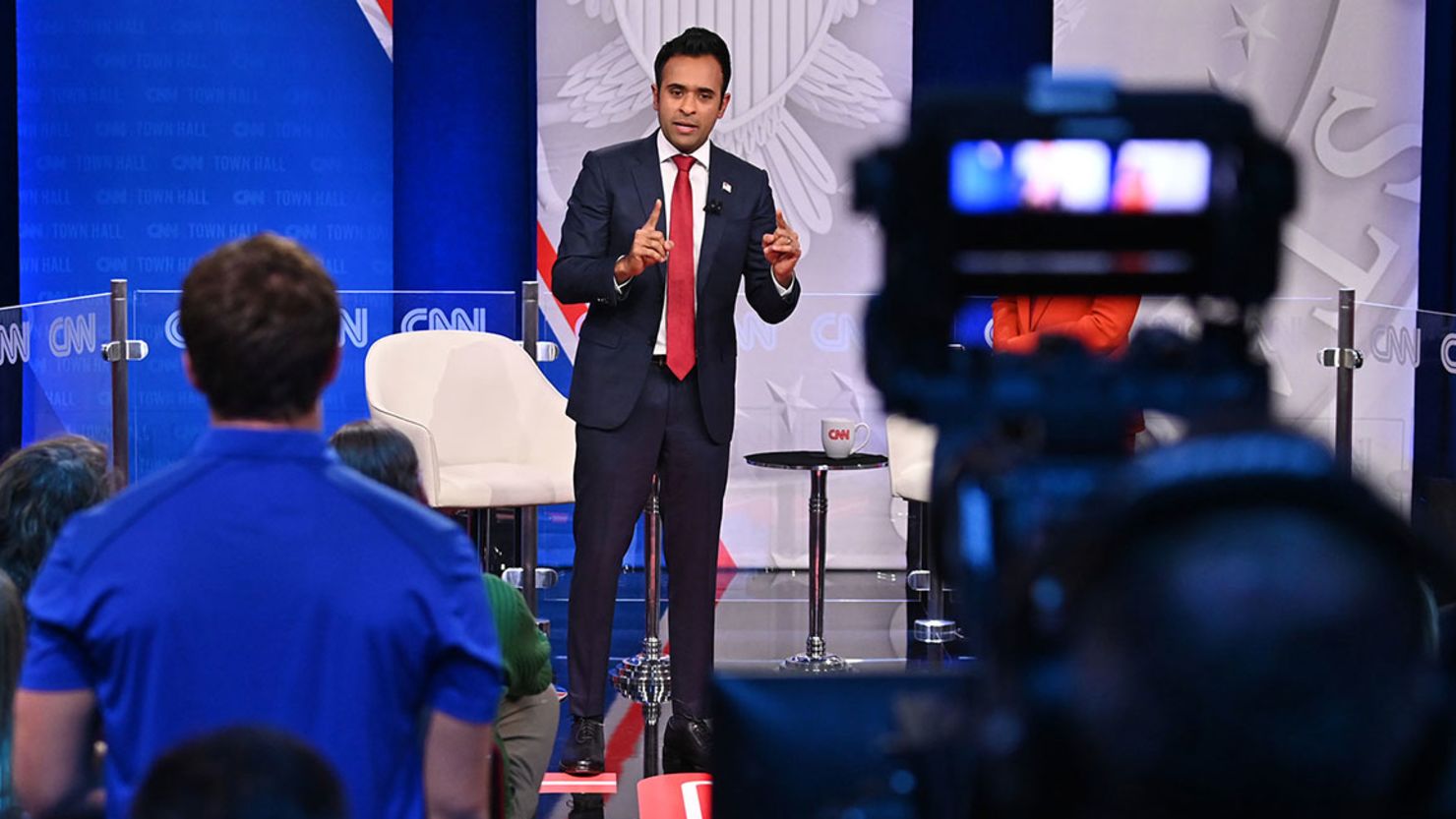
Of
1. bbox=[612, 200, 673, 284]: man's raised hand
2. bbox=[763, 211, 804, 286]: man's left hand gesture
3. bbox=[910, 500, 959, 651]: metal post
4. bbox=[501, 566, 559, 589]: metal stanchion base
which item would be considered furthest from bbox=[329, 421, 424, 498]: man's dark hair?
bbox=[910, 500, 959, 651]: metal post

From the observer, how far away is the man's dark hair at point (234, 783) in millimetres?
758

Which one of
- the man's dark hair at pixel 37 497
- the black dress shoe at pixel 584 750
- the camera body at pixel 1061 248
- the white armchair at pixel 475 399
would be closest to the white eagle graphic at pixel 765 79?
the white armchair at pixel 475 399

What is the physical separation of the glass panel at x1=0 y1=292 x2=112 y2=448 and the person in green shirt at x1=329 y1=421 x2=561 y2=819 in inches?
76.3

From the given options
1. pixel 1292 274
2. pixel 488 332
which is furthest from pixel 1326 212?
pixel 488 332

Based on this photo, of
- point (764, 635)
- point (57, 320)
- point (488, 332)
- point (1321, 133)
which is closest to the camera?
point (57, 320)

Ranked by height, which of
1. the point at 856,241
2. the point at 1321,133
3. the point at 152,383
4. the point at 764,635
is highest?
the point at 1321,133

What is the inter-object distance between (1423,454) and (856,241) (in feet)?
8.50

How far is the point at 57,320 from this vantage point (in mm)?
4457

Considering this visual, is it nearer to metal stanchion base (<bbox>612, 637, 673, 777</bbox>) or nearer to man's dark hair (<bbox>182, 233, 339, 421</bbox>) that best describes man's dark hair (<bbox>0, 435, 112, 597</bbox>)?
man's dark hair (<bbox>182, 233, 339, 421</bbox>)

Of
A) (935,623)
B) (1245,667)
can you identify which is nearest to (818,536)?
(935,623)

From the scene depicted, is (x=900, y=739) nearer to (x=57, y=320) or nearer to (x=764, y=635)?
(x=57, y=320)

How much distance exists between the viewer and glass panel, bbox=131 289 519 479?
187 inches

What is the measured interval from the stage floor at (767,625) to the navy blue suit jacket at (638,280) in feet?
2.19

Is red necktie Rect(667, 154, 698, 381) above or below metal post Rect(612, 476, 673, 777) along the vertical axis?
above
